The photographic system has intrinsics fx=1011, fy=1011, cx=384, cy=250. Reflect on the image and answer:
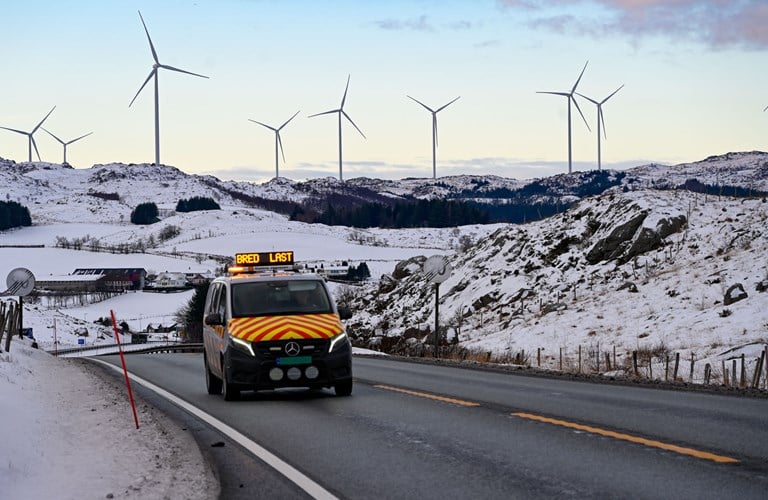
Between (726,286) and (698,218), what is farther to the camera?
(698,218)

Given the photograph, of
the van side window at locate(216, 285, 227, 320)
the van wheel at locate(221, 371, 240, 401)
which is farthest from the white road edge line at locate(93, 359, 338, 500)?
the van side window at locate(216, 285, 227, 320)

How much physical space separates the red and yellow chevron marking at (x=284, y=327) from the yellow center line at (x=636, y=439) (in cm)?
411

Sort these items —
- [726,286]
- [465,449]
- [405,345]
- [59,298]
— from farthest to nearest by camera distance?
[59,298] → [405,345] → [726,286] → [465,449]

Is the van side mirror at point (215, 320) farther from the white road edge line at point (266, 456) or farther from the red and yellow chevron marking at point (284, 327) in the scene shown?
the white road edge line at point (266, 456)

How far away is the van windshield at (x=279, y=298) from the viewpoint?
1659 centimetres

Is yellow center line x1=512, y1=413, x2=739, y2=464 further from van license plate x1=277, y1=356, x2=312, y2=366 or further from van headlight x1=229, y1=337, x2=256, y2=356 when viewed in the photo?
van headlight x1=229, y1=337, x2=256, y2=356

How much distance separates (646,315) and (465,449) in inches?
1017

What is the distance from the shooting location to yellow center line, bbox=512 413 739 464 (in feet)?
29.8

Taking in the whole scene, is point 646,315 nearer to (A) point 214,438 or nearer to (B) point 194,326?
(A) point 214,438

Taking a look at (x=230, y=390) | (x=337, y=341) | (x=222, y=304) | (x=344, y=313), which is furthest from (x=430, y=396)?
(x=222, y=304)

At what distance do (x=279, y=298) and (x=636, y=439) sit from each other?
7.87 meters

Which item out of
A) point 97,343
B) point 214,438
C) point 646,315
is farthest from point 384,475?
point 97,343

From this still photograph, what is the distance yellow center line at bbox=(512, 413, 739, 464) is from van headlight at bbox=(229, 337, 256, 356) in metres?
4.73

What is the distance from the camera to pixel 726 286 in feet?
111
